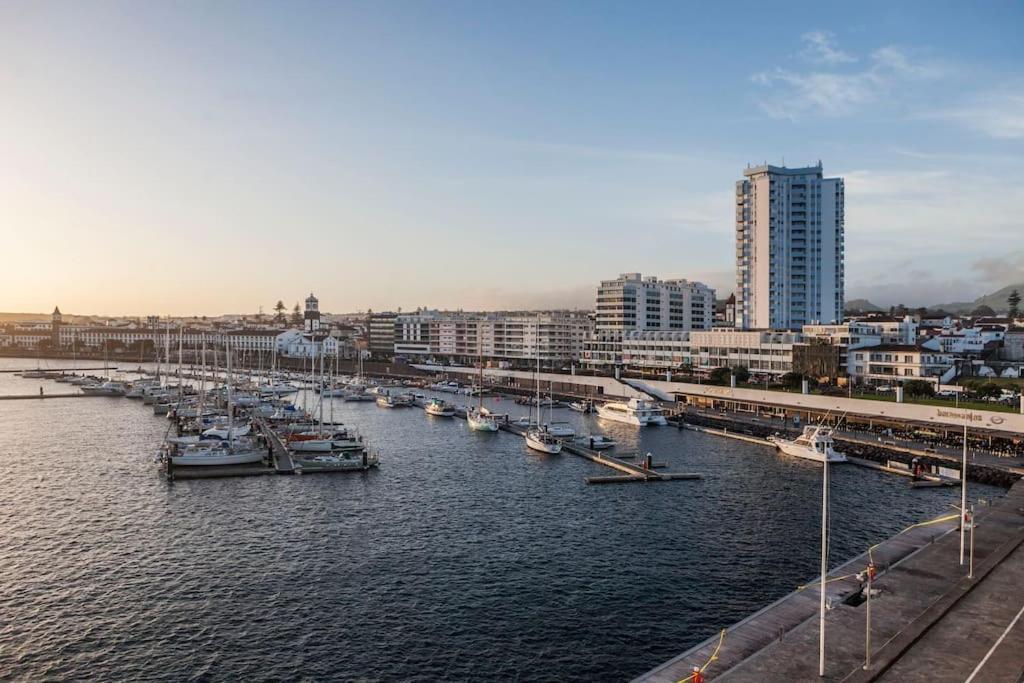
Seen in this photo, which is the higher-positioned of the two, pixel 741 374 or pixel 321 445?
pixel 741 374

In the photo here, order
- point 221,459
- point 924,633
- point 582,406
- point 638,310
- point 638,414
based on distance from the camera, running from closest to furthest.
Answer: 1. point 924,633
2. point 221,459
3. point 638,414
4. point 582,406
5. point 638,310

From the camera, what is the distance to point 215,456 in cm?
6078

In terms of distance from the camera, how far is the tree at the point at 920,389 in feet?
269

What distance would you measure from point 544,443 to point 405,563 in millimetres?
33196

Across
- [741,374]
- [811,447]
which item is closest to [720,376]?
[741,374]

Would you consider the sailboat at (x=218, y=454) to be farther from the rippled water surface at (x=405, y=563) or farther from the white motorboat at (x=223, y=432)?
the white motorboat at (x=223, y=432)

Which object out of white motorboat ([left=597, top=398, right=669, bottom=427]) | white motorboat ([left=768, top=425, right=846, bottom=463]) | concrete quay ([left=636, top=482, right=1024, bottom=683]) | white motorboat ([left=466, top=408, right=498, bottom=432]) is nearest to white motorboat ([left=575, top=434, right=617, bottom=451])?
white motorboat ([left=466, top=408, right=498, bottom=432])

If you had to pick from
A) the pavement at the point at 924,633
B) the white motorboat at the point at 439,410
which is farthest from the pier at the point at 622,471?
the white motorboat at the point at 439,410

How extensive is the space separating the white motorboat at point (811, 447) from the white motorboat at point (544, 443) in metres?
20.4

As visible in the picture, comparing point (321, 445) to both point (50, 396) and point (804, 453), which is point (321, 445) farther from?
point (50, 396)

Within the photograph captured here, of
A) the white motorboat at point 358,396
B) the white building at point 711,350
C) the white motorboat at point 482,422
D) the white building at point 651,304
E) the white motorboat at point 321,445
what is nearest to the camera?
the white motorboat at point 321,445

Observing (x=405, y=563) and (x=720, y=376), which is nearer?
(x=405, y=563)

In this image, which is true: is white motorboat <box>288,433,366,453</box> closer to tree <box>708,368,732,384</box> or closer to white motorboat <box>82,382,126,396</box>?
tree <box>708,368,732,384</box>

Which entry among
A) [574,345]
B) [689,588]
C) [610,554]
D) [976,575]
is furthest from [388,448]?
[574,345]
